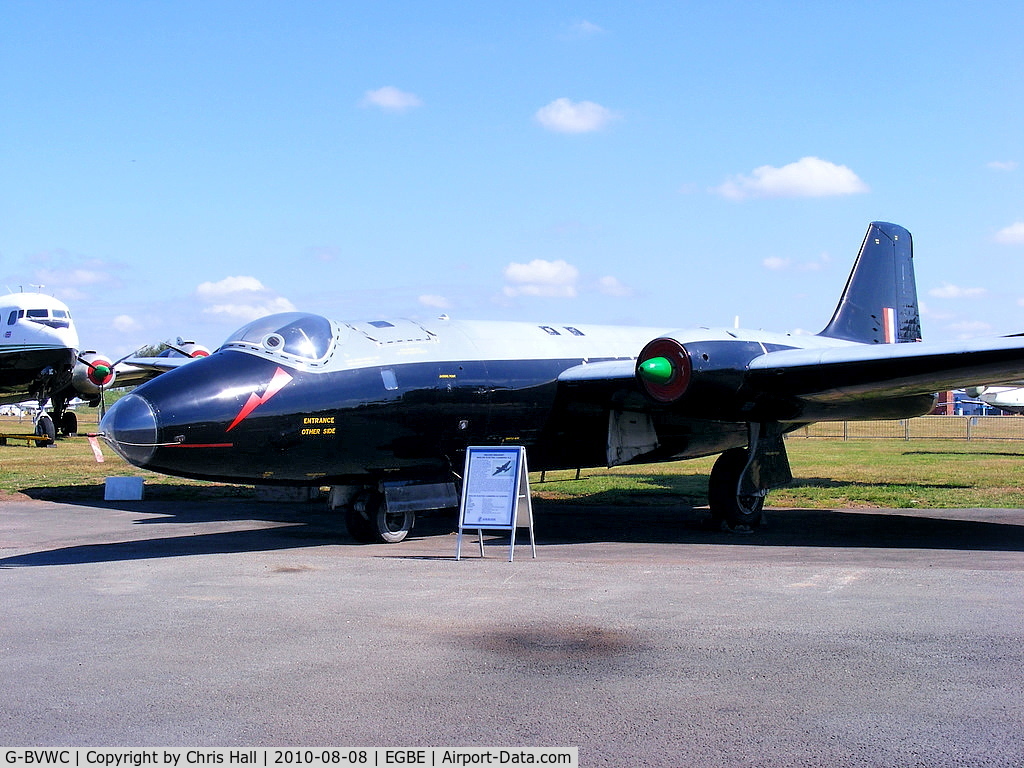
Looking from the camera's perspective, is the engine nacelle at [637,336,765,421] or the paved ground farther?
the engine nacelle at [637,336,765,421]

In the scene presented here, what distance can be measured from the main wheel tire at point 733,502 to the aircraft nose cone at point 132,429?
26.7 feet

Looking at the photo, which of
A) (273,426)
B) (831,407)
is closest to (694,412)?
(831,407)

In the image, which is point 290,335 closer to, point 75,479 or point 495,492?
point 495,492

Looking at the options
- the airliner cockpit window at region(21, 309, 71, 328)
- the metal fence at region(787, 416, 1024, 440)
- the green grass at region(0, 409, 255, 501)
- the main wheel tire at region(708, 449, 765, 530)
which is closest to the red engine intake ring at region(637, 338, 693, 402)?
the main wheel tire at region(708, 449, 765, 530)

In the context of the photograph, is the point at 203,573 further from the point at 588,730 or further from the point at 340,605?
the point at 588,730

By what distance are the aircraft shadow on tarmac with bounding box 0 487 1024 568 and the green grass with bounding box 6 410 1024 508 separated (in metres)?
1.36

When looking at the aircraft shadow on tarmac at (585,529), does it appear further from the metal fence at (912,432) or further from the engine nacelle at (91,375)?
the metal fence at (912,432)

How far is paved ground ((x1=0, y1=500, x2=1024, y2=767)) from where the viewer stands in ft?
17.3


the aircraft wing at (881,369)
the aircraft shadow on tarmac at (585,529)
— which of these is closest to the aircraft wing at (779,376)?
the aircraft wing at (881,369)

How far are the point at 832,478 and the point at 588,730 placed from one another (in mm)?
19855

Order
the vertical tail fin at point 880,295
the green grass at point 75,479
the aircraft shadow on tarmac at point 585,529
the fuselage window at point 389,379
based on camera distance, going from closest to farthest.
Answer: the fuselage window at point 389,379, the aircraft shadow on tarmac at point 585,529, the vertical tail fin at point 880,295, the green grass at point 75,479

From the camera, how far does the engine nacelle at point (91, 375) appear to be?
117 ft

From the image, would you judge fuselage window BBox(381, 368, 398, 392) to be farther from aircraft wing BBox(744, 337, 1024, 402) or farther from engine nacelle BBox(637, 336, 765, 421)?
aircraft wing BBox(744, 337, 1024, 402)

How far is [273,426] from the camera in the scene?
38.7 feet
